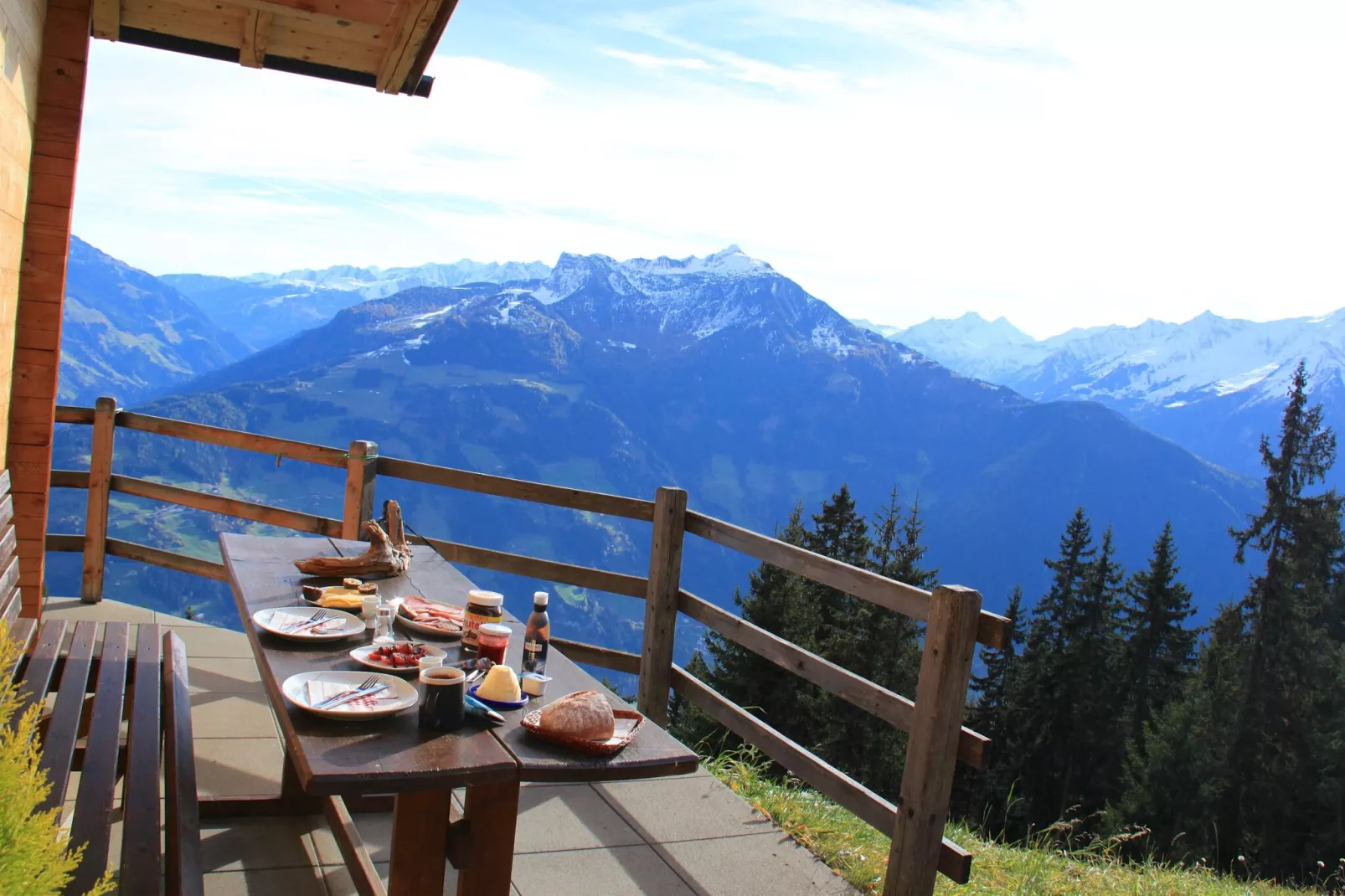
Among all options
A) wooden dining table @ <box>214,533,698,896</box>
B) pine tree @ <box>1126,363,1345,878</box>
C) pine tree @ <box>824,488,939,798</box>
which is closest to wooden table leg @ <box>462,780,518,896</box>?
wooden dining table @ <box>214,533,698,896</box>

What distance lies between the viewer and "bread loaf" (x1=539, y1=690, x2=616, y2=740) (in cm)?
225

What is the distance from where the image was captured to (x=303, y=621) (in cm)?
281

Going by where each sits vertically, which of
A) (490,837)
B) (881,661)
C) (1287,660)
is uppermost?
(490,837)

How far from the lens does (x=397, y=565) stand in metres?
3.58

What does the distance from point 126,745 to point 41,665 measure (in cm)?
39

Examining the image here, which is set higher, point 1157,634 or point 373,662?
point 373,662

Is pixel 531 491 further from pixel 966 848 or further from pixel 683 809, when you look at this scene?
pixel 966 848

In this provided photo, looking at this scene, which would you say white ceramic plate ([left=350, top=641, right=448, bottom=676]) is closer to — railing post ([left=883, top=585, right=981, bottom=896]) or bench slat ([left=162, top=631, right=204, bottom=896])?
bench slat ([left=162, top=631, right=204, bottom=896])

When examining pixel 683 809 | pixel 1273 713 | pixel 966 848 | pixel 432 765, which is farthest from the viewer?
pixel 1273 713

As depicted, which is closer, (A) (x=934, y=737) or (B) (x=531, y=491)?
(A) (x=934, y=737)

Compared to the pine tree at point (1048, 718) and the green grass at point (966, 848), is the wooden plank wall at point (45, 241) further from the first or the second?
the pine tree at point (1048, 718)

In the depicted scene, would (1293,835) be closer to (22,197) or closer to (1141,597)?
(1141,597)

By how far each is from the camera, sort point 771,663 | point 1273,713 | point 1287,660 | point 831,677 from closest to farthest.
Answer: point 831,677 < point 771,663 < point 1273,713 < point 1287,660

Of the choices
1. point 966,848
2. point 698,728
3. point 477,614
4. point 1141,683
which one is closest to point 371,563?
point 477,614
